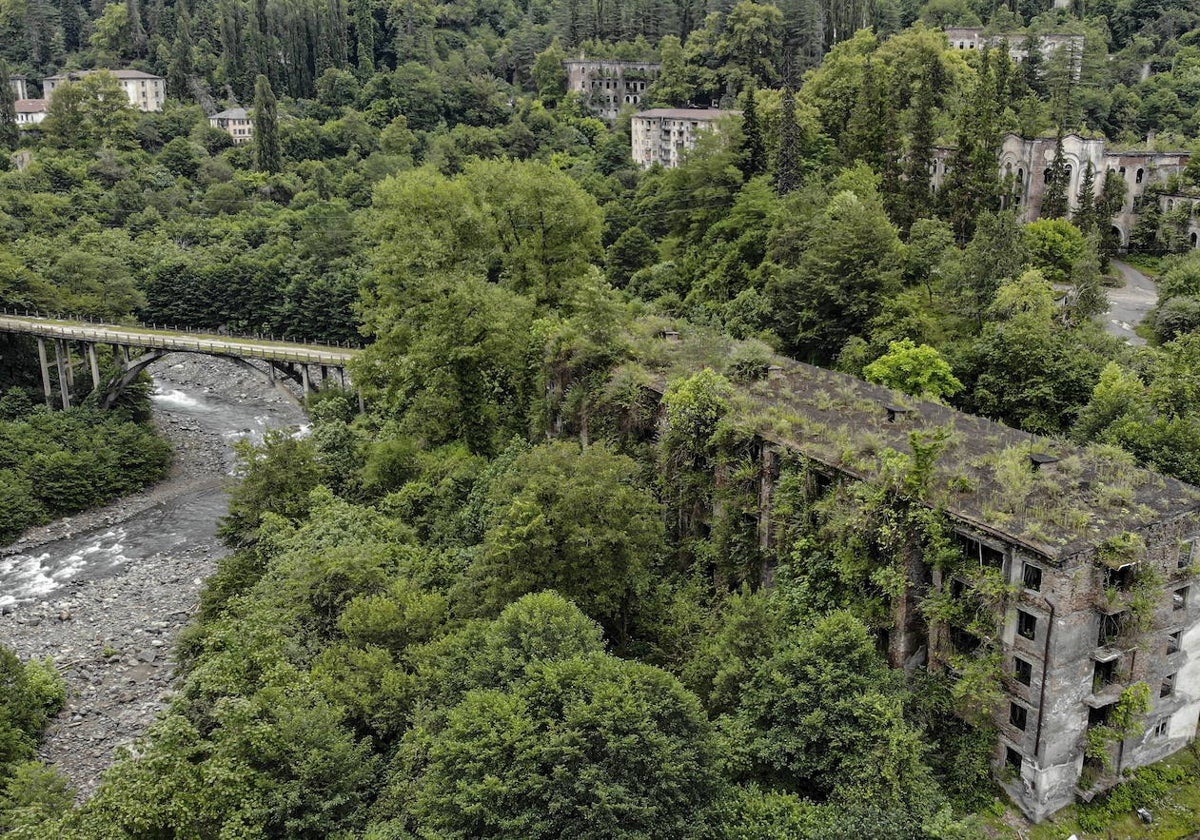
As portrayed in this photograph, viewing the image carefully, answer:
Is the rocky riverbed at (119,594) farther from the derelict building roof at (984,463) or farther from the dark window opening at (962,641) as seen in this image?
the dark window opening at (962,641)

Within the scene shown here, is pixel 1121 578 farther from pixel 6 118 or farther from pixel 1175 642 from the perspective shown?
pixel 6 118

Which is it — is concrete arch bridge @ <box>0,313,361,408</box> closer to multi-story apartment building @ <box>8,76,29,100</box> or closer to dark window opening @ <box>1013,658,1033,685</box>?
dark window opening @ <box>1013,658,1033,685</box>

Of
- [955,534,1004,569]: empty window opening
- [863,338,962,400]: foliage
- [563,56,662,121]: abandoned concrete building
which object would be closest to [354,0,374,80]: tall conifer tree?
[563,56,662,121]: abandoned concrete building

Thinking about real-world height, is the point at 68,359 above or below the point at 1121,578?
below

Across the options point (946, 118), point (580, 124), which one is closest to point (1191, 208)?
point (946, 118)

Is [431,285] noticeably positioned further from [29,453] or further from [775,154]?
[29,453]

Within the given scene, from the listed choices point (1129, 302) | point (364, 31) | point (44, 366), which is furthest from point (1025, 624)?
point (364, 31)
